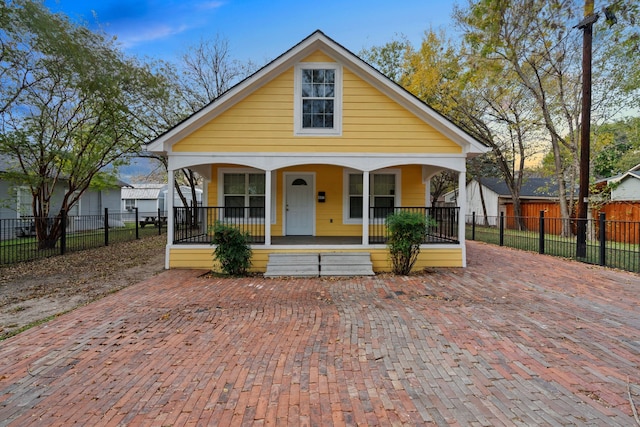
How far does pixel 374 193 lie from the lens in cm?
1114

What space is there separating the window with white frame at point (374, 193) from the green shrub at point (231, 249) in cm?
413

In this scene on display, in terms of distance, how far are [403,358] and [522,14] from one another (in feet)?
54.1

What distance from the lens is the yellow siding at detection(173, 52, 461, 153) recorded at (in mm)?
9039

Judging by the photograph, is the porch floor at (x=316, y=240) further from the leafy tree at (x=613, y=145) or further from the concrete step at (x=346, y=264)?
the leafy tree at (x=613, y=145)

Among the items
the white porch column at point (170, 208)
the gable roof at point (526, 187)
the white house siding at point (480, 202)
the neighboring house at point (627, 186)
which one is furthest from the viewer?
the white house siding at point (480, 202)

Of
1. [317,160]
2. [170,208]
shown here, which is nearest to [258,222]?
[170,208]

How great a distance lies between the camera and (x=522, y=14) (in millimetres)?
14094

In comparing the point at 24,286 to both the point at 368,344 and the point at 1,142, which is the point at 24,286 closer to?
the point at 1,142

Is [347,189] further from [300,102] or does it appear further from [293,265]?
[293,265]

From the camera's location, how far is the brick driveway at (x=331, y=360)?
277cm

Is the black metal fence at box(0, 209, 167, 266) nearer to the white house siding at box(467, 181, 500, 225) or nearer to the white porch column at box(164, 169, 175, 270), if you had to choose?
the white porch column at box(164, 169, 175, 270)

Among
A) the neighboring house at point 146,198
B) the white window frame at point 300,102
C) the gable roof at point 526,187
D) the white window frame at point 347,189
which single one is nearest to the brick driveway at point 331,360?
the white window frame at point 300,102

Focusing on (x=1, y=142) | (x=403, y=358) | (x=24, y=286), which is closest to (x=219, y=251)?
(x=24, y=286)

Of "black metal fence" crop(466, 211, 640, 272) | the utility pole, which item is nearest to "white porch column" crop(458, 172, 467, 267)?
"black metal fence" crop(466, 211, 640, 272)
